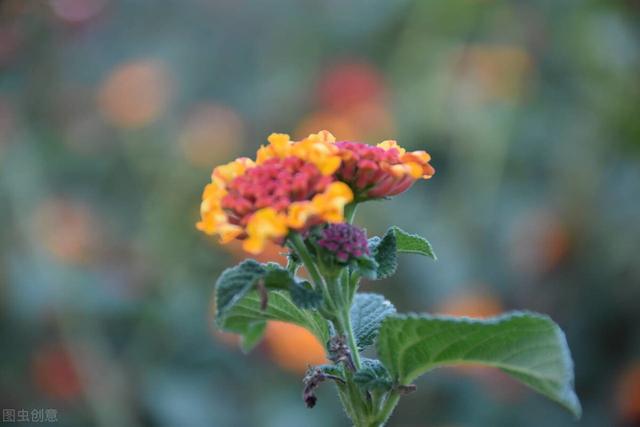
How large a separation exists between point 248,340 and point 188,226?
0.81m

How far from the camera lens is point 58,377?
1093mm

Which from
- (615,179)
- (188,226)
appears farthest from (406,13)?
(188,226)

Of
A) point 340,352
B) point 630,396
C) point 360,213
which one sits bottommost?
point 630,396

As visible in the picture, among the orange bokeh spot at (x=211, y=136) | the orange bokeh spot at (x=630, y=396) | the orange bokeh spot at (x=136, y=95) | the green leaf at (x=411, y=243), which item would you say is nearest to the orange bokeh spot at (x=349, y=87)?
the orange bokeh spot at (x=211, y=136)

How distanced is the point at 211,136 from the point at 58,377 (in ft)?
1.38

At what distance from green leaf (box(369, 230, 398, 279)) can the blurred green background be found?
2.14 feet

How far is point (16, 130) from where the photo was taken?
1.15m

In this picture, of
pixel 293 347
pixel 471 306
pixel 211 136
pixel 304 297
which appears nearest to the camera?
pixel 304 297

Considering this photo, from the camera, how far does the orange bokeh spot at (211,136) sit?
126cm

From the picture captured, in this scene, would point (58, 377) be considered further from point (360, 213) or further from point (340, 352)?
point (340, 352)

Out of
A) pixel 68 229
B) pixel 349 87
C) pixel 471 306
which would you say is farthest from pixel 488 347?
pixel 349 87

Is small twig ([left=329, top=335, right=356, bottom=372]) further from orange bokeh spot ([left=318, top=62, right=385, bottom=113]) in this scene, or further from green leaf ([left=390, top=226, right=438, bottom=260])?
orange bokeh spot ([left=318, top=62, right=385, bottom=113])

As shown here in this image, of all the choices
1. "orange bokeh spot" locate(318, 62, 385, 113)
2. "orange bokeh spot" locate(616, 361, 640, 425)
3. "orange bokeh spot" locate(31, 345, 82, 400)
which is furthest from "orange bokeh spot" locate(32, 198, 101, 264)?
"orange bokeh spot" locate(616, 361, 640, 425)

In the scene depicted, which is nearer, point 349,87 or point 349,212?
point 349,212
